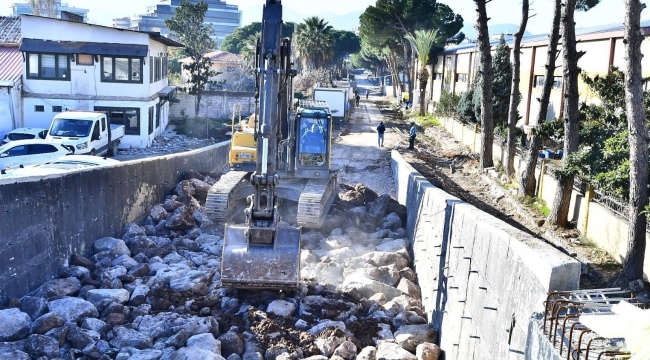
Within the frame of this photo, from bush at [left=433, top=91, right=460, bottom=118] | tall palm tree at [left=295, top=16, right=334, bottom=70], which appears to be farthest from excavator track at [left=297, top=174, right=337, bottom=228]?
Result: tall palm tree at [left=295, top=16, right=334, bottom=70]

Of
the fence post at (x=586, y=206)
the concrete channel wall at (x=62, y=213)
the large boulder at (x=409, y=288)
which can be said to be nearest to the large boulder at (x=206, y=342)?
the concrete channel wall at (x=62, y=213)

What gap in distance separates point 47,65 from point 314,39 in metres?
38.8

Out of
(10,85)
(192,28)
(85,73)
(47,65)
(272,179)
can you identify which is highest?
(192,28)

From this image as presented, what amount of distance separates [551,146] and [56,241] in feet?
67.2

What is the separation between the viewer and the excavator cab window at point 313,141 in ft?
58.3

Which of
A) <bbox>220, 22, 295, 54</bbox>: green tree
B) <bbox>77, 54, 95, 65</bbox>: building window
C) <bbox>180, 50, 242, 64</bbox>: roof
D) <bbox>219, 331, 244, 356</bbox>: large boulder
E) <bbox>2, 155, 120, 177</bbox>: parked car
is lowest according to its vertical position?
<bbox>219, 331, 244, 356</bbox>: large boulder

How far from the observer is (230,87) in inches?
2421

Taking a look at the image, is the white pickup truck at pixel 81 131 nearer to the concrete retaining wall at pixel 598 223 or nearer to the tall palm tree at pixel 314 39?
the concrete retaining wall at pixel 598 223

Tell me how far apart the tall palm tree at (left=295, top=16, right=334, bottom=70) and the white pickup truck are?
43.3 m

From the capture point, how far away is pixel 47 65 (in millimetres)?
34844

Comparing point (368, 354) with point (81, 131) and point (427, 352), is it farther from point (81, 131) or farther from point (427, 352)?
point (81, 131)

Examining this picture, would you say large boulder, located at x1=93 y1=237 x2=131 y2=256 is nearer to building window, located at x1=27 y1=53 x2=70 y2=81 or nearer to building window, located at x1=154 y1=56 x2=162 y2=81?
building window, located at x1=27 y1=53 x2=70 y2=81

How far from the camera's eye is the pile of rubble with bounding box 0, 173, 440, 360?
9711mm

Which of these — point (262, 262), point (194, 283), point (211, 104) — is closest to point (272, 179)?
point (262, 262)
